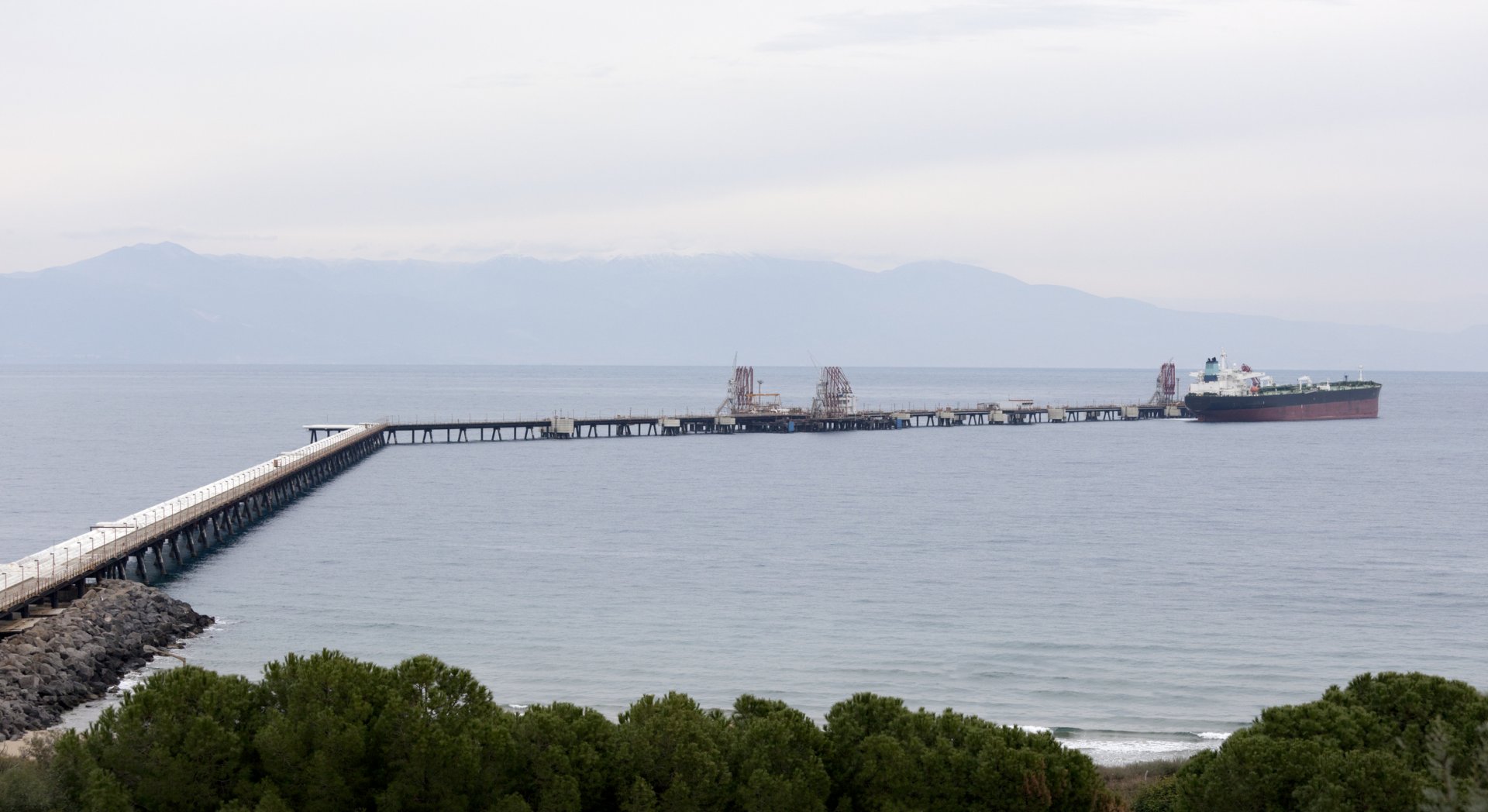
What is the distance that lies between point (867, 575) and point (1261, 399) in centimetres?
11432

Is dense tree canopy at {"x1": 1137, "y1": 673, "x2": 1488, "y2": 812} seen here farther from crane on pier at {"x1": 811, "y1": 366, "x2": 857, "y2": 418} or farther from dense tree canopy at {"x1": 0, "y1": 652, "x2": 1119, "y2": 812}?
crane on pier at {"x1": 811, "y1": 366, "x2": 857, "y2": 418}

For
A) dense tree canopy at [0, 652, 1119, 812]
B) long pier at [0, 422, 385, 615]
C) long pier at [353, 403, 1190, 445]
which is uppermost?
long pier at [353, 403, 1190, 445]

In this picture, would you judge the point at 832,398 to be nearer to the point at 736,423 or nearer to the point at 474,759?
the point at 736,423

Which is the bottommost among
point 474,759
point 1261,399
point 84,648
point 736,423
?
point 84,648

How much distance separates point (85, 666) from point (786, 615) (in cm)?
1893

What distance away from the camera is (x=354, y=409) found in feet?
606

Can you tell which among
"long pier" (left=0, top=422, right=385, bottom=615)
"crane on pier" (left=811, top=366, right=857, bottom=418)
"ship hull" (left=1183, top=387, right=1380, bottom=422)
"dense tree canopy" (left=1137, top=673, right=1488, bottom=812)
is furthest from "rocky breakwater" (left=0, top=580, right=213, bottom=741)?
"ship hull" (left=1183, top=387, right=1380, bottom=422)

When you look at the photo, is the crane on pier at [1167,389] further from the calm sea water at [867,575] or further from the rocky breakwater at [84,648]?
the rocky breakwater at [84,648]

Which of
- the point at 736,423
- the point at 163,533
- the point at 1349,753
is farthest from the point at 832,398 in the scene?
the point at 1349,753

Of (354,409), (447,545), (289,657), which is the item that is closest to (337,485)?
(447,545)

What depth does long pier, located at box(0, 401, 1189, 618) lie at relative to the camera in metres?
39.6

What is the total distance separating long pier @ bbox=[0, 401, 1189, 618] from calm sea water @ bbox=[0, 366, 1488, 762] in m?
1.92

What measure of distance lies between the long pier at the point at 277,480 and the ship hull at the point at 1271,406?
27.6ft

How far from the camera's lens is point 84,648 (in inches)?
1310
